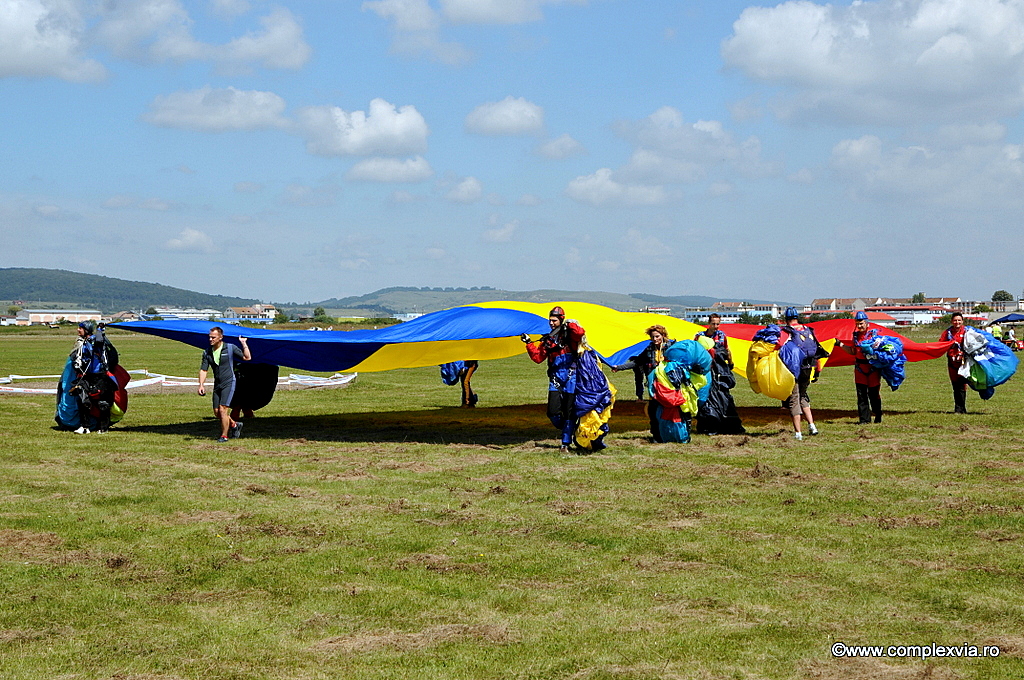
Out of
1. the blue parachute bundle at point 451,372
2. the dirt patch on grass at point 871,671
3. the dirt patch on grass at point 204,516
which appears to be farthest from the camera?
the blue parachute bundle at point 451,372

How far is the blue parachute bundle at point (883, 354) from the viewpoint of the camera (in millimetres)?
13547

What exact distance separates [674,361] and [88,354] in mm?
7829

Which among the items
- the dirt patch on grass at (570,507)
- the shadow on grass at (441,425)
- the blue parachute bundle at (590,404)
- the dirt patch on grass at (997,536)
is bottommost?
the dirt patch on grass at (997,536)

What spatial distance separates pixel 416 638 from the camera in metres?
4.71

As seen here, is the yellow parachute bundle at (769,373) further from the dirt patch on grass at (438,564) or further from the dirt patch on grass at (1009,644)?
the dirt patch on grass at (1009,644)

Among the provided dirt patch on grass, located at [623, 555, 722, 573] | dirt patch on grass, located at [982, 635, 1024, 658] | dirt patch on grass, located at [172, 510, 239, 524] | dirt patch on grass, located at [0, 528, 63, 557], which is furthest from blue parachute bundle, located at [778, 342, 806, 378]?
dirt patch on grass, located at [0, 528, 63, 557]

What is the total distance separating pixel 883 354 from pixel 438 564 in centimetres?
942

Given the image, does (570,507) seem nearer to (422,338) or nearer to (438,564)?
(438,564)

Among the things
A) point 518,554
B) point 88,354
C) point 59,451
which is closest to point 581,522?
point 518,554

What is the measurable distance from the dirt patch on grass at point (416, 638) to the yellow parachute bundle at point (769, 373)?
766 cm

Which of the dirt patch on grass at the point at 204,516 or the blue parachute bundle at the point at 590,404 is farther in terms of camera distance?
the blue parachute bundle at the point at 590,404

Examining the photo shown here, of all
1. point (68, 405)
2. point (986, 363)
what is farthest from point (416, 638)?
point (986, 363)

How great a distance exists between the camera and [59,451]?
445 inches

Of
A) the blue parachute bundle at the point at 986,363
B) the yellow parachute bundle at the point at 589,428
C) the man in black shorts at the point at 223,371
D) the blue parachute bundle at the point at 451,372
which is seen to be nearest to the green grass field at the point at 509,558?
the yellow parachute bundle at the point at 589,428
